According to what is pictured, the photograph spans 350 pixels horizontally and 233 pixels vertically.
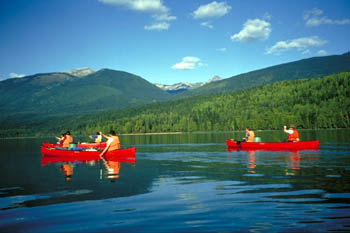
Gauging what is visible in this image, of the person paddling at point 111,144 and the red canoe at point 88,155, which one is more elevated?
Result: the person paddling at point 111,144

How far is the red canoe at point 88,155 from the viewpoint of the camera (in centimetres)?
3256

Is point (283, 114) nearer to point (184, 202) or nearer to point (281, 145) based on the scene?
point (281, 145)

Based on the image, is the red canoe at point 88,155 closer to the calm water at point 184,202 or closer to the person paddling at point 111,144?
the person paddling at point 111,144

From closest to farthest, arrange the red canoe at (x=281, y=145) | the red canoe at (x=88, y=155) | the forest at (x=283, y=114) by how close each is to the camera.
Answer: the red canoe at (x=88, y=155)
the red canoe at (x=281, y=145)
the forest at (x=283, y=114)

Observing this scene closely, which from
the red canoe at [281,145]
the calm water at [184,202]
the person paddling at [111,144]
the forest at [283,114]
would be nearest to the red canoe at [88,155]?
the person paddling at [111,144]

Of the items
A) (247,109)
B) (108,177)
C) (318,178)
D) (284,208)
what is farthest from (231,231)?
(247,109)

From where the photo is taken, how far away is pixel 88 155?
1348 inches

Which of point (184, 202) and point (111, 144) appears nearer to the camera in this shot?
point (184, 202)

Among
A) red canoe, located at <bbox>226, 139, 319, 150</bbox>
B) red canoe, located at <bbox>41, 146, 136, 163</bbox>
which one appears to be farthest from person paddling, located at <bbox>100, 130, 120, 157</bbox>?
red canoe, located at <bbox>226, 139, 319, 150</bbox>

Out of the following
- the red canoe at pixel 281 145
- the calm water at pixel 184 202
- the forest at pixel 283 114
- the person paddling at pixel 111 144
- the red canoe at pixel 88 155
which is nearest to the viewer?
the calm water at pixel 184 202

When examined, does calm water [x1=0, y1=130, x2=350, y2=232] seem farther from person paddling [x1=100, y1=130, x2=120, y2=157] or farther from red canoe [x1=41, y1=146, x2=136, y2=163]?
red canoe [x1=41, y1=146, x2=136, y2=163]

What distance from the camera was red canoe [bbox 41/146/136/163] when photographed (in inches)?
1282

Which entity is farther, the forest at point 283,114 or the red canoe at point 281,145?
→ the forest at point 283,114

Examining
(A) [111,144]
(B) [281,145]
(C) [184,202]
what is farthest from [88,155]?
(C) [184,202]
